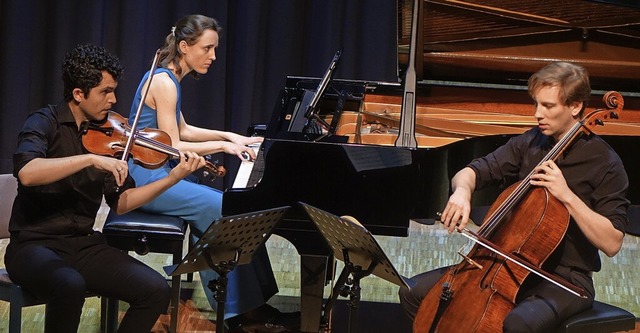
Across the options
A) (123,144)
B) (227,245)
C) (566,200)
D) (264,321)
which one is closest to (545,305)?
(566,200)

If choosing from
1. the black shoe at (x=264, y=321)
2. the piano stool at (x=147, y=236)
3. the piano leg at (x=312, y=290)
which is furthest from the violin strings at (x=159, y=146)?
the black shoe at (x=264, y=321)

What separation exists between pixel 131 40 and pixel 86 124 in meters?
3.25

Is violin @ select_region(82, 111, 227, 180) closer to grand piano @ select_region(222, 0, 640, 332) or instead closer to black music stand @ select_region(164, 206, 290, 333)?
grand piano @ select_region(222, 0, 640, 332)

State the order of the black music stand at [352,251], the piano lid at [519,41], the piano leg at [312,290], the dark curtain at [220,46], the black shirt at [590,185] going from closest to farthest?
the black music stand at [352,251]
the black shirt at [590,185]
the piano leg at [312,290]
the piano lid at [519,41]
the dark curtain at [220,46]

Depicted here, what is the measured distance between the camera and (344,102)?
15.7 ft

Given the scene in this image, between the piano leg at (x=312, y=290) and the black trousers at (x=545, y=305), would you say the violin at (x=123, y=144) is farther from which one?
the black trousers at (x=545, y=305)

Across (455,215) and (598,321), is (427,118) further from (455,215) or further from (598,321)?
(598,321)

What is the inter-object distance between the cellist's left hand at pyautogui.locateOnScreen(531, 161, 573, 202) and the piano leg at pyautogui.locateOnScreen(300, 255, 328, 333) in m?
0.93

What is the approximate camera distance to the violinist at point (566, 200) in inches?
131

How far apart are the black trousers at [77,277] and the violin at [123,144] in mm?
353

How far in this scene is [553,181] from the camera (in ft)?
10.9

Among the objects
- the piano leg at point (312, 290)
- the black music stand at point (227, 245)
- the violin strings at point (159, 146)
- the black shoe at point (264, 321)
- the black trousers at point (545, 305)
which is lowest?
the black shoe at point (264, 321)

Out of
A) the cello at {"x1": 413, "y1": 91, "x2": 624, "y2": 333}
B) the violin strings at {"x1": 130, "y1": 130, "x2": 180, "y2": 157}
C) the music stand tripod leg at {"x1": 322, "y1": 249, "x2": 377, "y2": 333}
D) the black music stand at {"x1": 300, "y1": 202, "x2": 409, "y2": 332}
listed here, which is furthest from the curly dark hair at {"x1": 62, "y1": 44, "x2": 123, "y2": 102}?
the cello at {"x1": 413, "y1": 91, "x2": 624, "y2": 333}

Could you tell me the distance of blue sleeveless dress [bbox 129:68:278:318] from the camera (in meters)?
4.33
